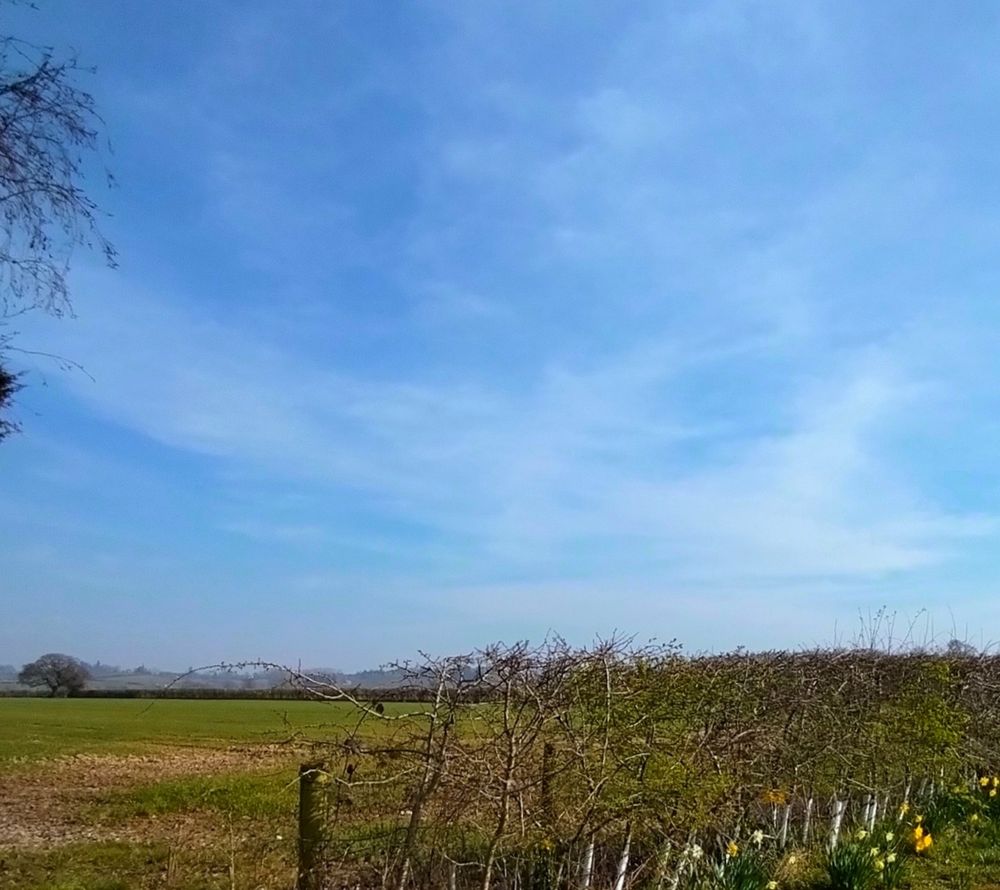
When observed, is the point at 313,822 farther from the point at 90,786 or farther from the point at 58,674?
the point at 58,674

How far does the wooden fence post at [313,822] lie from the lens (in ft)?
15.6

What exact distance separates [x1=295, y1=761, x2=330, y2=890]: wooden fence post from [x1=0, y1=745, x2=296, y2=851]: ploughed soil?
1.26 feet

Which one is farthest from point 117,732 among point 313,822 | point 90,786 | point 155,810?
point 313,822

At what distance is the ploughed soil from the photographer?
392 inches

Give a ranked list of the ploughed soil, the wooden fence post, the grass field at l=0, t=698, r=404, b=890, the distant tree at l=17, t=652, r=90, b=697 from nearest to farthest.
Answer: the wooden fence post
the grass field at l=0, t=698, r=404, b=890
the ploughed soil
the distant tree at l=17, t=652, r=90, b=697

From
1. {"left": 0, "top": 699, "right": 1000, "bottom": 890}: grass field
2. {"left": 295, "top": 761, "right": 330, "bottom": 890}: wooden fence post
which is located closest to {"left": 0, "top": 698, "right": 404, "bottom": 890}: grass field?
{"left": 0, "top": 699, "right": 1000, "bottom": 890}: grass field

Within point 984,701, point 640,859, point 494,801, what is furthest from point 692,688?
point 984,701

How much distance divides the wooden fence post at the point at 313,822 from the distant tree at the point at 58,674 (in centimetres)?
6995

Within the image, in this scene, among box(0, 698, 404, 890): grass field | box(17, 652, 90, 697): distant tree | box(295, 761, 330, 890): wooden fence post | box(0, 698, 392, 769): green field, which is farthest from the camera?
box(17, 652, 90, 697): distant tree

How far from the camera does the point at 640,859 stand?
5.96 m

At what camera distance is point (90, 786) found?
564 inches

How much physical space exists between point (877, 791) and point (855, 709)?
77cm

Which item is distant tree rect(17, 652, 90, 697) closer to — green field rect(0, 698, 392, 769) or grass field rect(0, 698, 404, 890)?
green field rect(0, 698, 392, 769)

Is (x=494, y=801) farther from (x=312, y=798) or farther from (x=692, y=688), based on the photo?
→ (x=692, y=688)
